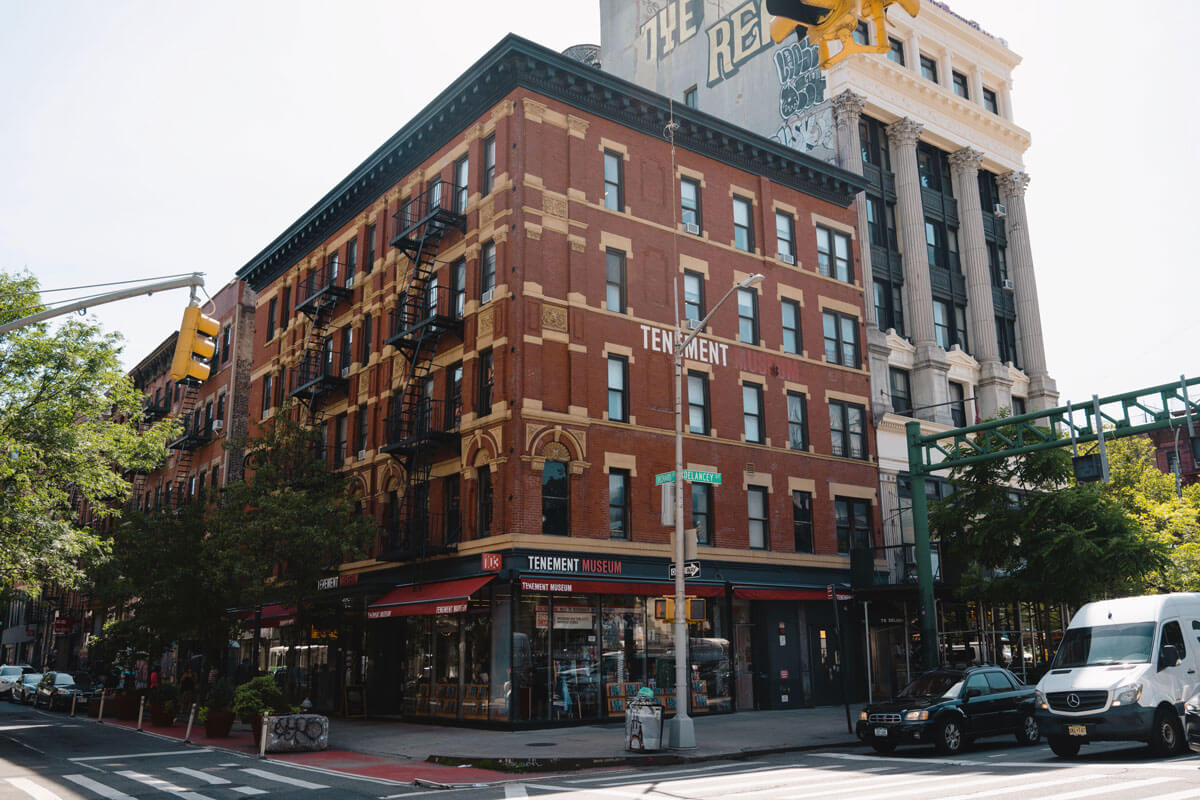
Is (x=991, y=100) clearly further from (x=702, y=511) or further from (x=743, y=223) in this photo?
(x=702, y=511)

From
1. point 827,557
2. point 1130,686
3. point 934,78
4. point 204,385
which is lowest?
point 1130,686

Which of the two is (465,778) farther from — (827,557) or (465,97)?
(465,97)

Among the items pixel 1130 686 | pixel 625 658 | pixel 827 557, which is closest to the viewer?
pixel 1130 686

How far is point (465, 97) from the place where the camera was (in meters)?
30.2

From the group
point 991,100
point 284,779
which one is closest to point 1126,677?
point 284,779

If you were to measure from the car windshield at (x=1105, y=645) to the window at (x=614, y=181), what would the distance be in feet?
60.0

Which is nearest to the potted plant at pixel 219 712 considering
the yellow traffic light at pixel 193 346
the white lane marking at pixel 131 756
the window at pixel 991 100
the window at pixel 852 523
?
the white lane marking at pixel 131 756

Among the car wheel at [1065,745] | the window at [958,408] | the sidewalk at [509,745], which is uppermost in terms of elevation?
the window at [958,408]

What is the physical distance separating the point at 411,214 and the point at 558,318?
8.63 meters

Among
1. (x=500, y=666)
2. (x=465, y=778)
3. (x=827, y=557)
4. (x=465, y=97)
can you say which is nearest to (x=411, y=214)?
(x=465, y=97)

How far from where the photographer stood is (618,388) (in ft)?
94.5

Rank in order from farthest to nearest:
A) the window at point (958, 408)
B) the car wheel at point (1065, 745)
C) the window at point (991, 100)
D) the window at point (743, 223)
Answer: the window at point (991, 100) < the window at point (958, 408) < the window at point (743, 223) < the car wheel at point (1065, 745)

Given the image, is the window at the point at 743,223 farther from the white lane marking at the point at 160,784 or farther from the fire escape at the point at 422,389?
the white lane marking at the point at 160,784

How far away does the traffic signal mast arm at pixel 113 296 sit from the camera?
13.2 m
